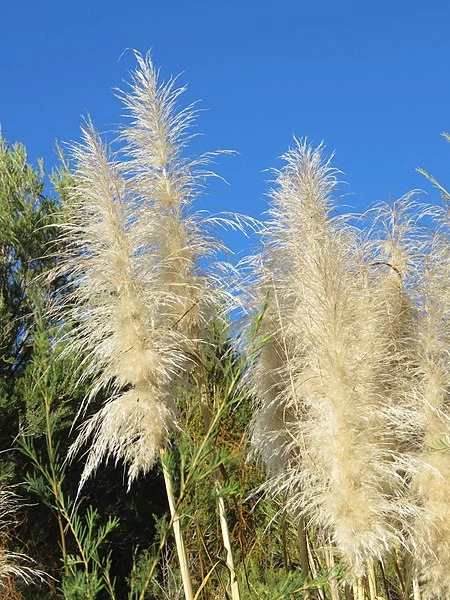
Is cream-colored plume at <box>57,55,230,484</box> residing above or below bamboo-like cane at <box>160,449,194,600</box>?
above

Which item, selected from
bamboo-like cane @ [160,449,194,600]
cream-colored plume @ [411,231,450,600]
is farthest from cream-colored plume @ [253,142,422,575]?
bamboo-like cane @ [160,449,194,600]

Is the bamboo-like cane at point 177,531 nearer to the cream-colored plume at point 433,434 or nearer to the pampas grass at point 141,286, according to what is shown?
the pampas grass at point 141,286

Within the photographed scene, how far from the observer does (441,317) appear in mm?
3365

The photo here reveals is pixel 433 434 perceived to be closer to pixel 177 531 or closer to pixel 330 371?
pixel 330 371

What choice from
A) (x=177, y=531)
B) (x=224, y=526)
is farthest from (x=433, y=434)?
(x=177, y=531)

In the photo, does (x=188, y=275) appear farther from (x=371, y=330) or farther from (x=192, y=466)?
(x=192, y=466)

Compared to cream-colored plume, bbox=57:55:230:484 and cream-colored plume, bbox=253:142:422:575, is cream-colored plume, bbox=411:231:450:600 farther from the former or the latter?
cream-colored plume, bbox=57:55:230:484

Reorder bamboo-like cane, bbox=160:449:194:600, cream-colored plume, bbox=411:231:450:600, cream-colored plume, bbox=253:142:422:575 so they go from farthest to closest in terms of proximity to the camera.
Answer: cream-colored plume, bbox=411:231:450:600
cream-colored plume, bbox=253:142:422:575
bamboo-like cane, bbox=160:449:194:600

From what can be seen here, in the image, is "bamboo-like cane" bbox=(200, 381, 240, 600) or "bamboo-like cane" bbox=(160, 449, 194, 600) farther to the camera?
"bamboo-like cane" bbox=(200, 381, 240, 600)

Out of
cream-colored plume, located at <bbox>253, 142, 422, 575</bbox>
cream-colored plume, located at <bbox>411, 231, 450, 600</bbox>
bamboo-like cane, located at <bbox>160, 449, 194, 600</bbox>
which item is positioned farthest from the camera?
cream-colored plume, located at <bbox>411, 231, 450, 600</bbox>

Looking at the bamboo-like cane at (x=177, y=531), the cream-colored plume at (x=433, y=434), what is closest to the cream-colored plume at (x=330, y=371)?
the cream-colored plume at (x=433, y=434)

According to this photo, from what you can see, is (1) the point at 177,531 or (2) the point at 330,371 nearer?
(1) the point at 177,531

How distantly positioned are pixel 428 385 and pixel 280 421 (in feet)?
1.99

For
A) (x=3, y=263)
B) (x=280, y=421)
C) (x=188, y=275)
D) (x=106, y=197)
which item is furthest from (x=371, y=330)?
(x=3, y=263)
